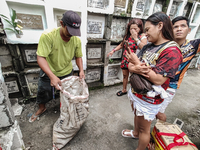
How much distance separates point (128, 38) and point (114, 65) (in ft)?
2.79

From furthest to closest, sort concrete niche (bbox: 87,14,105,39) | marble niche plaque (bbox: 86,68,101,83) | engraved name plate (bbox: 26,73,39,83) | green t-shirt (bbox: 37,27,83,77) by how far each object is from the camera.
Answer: marble niche plaque (bbox: 86,68,101,83)
concrete niche (bbox: 87,14,105,39)
engraved name plate (bbox: 26,73,39,83)
green t-shirt (bbox: 37,27,83,77)

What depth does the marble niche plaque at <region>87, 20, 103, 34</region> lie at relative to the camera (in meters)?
2.33

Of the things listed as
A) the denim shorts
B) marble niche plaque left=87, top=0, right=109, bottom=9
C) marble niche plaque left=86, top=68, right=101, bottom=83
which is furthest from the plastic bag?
marble niche plaque left=87, top=0, right=109, bottom=9

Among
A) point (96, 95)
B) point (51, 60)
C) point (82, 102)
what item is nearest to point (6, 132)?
point (82, 102)

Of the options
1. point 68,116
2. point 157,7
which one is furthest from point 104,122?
point 157,7

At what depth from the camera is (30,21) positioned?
1.82 meters

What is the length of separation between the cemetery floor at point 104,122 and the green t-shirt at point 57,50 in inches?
38.8

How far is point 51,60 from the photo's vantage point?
1.64 metres

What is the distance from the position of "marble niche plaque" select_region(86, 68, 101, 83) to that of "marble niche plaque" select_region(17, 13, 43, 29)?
1.41m

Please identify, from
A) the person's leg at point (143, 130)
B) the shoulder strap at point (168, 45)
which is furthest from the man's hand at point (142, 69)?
the person's leg at point (143, 130)

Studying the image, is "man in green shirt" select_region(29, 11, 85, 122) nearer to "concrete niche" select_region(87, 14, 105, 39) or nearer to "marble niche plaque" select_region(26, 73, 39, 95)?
"marble niche plaque" select_region(26, 73, 39, 95)

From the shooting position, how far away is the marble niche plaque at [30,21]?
1.76 meters

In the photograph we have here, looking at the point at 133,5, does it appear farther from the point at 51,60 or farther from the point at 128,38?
the point at 51,60

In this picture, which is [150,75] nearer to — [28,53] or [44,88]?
[44,88]
